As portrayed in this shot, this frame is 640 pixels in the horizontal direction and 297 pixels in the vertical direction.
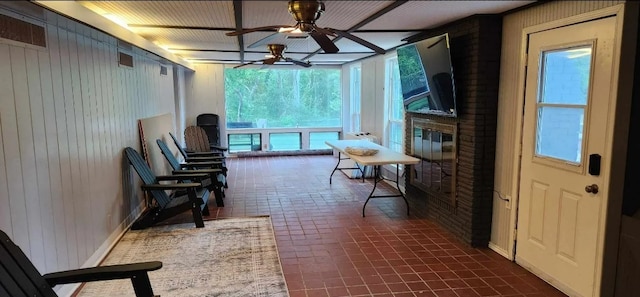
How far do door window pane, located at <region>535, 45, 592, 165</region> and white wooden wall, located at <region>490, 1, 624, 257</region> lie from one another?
26cm

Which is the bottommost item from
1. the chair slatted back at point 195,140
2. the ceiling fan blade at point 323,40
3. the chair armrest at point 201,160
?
the chair armrest at point 201,160

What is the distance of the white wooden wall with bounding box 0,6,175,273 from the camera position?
94.0 inches

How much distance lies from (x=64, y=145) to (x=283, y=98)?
713 centimetres

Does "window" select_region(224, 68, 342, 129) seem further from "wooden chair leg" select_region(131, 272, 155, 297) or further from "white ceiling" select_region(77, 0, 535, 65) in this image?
"wooden chair leg" select_region(131, 272, 155, 297)

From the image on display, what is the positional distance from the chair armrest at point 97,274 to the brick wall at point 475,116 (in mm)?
2842

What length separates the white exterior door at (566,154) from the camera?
265 cm

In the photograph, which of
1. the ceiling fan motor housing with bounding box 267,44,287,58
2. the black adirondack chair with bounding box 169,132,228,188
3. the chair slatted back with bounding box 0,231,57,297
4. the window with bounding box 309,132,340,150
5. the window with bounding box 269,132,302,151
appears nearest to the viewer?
the chair slatted back with bounding box 0,231,57,297

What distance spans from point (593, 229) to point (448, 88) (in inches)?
68.9

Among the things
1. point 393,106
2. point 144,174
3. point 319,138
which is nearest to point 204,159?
point 144,174

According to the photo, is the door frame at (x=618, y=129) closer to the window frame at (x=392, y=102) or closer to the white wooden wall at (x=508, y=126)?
the white wooden wall at (x=508, y=126)

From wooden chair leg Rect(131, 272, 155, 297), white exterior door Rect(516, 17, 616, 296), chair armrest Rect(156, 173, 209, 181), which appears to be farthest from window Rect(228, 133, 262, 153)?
wooden chair leg Rect(131, 272, 155, 297)

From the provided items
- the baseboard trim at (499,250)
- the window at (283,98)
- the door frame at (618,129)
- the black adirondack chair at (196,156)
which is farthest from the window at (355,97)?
the door frame at (618,129)

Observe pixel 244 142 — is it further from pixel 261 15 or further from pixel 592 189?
pixel 592 189

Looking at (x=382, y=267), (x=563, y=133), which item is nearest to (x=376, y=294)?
(x=382, y=267)
